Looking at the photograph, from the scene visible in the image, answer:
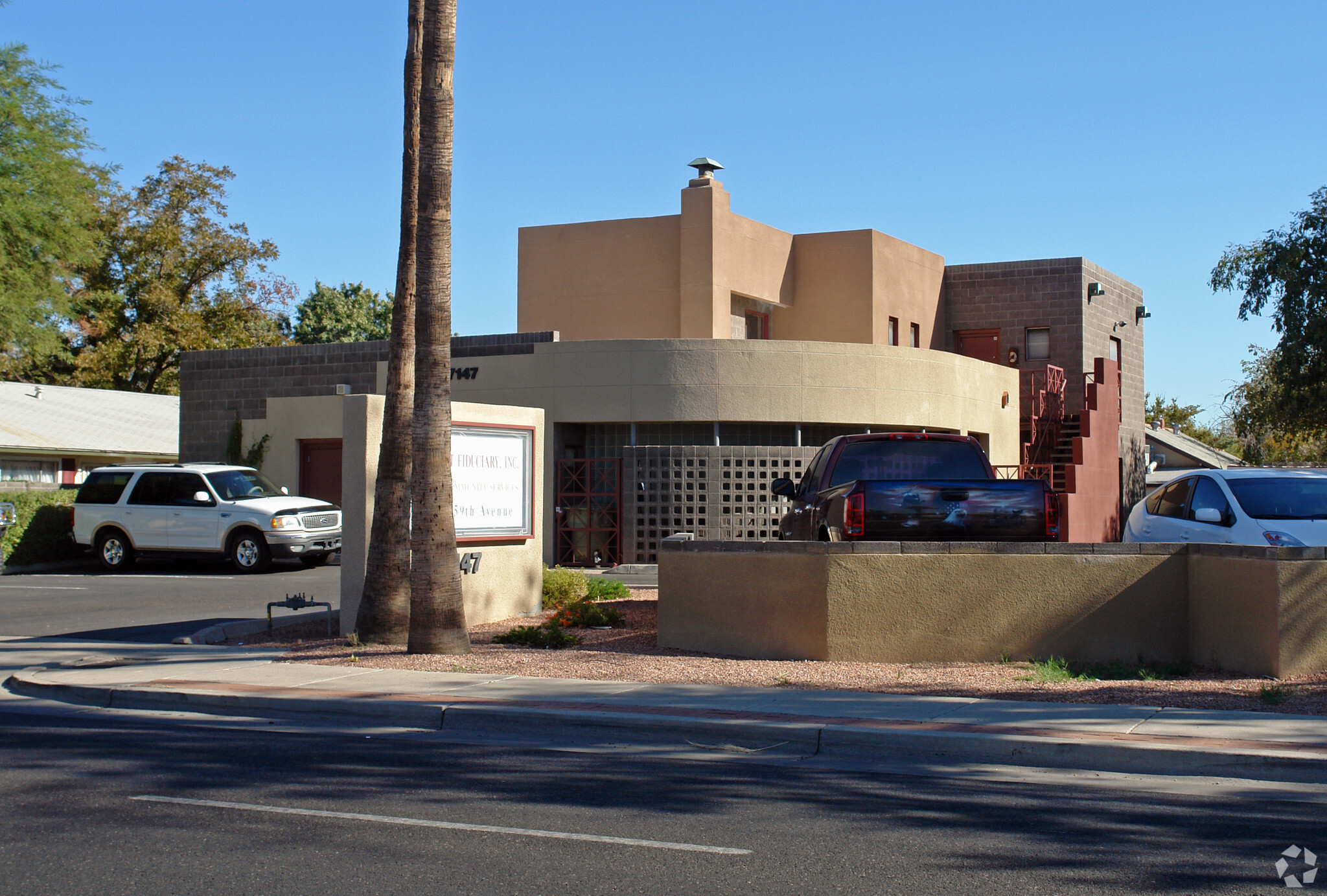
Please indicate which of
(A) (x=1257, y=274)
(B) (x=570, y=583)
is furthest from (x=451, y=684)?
(A) (x=1257, y=274)

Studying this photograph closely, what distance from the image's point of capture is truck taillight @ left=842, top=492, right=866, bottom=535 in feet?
37.1

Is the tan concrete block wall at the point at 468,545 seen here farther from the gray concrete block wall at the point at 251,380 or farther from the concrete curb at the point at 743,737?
the gray concrete block wall at the point at 251,380

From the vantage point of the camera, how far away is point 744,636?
1160cm

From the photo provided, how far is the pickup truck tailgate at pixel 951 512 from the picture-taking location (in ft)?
37.1

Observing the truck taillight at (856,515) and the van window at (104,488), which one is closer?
the truck taillight at (856,515)

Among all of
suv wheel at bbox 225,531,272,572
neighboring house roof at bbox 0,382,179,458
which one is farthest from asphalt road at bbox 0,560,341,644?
neighboring house roof at bbox 0,382,179,458

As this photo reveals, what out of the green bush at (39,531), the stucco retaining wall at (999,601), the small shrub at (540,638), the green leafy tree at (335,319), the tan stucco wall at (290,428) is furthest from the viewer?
the green leafy tree at (335,319)

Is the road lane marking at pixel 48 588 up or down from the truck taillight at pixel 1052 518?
down

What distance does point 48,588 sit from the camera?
20188 mm

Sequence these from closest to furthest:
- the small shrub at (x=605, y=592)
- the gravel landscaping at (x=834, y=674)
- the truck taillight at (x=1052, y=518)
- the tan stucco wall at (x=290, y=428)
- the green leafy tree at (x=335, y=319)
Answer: the gravel landscaping at (x=834, y=674) < the truck taillight at (x=1052, y=518) < the small shrub at (x=605, y=592) < the tan stucco wall at (x=290, y=428) < the green leafy tree at (x=335, y=319)

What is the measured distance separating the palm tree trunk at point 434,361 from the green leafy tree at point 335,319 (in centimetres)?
5232

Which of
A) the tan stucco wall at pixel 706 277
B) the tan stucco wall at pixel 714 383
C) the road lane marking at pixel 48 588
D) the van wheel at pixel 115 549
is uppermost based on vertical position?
the tan stucco wall at pixel 706 277

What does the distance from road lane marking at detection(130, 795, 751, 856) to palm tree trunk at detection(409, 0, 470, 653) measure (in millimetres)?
5162

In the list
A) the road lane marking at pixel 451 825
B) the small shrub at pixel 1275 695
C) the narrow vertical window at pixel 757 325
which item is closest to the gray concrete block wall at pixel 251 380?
the narrow vertical window at pixel 757 325
